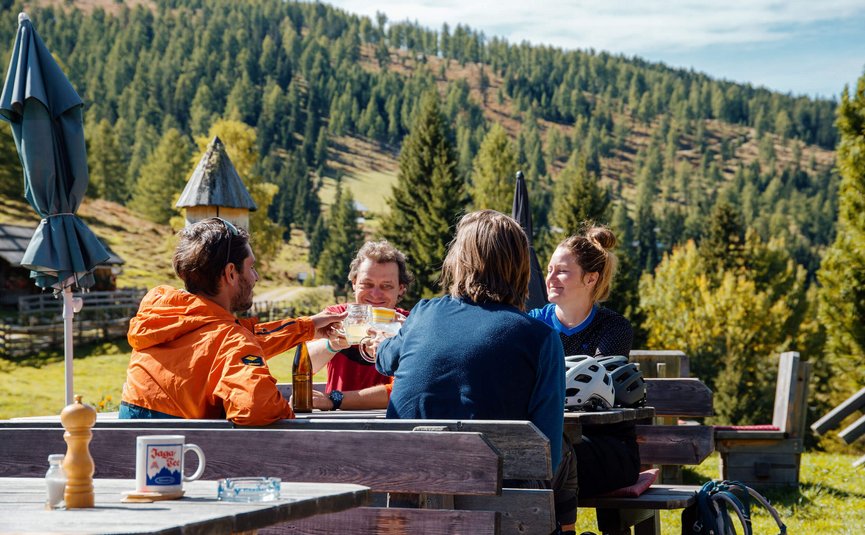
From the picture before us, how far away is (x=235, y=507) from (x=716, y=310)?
1807 inches

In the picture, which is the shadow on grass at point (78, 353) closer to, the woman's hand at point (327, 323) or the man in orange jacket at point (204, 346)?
the woman's hand at point (327, 323)

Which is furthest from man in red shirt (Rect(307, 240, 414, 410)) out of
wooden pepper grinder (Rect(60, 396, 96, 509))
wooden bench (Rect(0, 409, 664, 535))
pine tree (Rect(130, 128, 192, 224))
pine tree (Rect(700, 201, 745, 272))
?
pine tree (Rect(130, 128, 192, 224))

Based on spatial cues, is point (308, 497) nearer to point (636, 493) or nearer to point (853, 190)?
point (636, 493)

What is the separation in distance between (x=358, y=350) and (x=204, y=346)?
152 cm

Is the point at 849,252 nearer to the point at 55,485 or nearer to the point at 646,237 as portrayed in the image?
the point at 55,485

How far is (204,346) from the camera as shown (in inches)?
136

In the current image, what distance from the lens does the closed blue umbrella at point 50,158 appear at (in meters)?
7.66

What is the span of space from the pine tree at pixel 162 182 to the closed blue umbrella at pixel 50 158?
240ft

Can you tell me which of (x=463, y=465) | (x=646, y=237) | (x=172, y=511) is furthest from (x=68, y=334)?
(x=646, y=237)

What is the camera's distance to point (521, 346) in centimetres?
343

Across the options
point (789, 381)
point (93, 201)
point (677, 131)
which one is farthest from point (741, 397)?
point (677, 131)

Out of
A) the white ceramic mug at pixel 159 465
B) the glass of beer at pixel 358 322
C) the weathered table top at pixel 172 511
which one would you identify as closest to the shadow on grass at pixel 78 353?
the glass of beer at pixel 358 322

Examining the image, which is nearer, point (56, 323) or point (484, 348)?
point (484, 348)

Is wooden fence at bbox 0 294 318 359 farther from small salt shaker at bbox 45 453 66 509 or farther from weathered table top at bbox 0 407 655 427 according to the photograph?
small salt shaker at bbox 45 453 66 509
